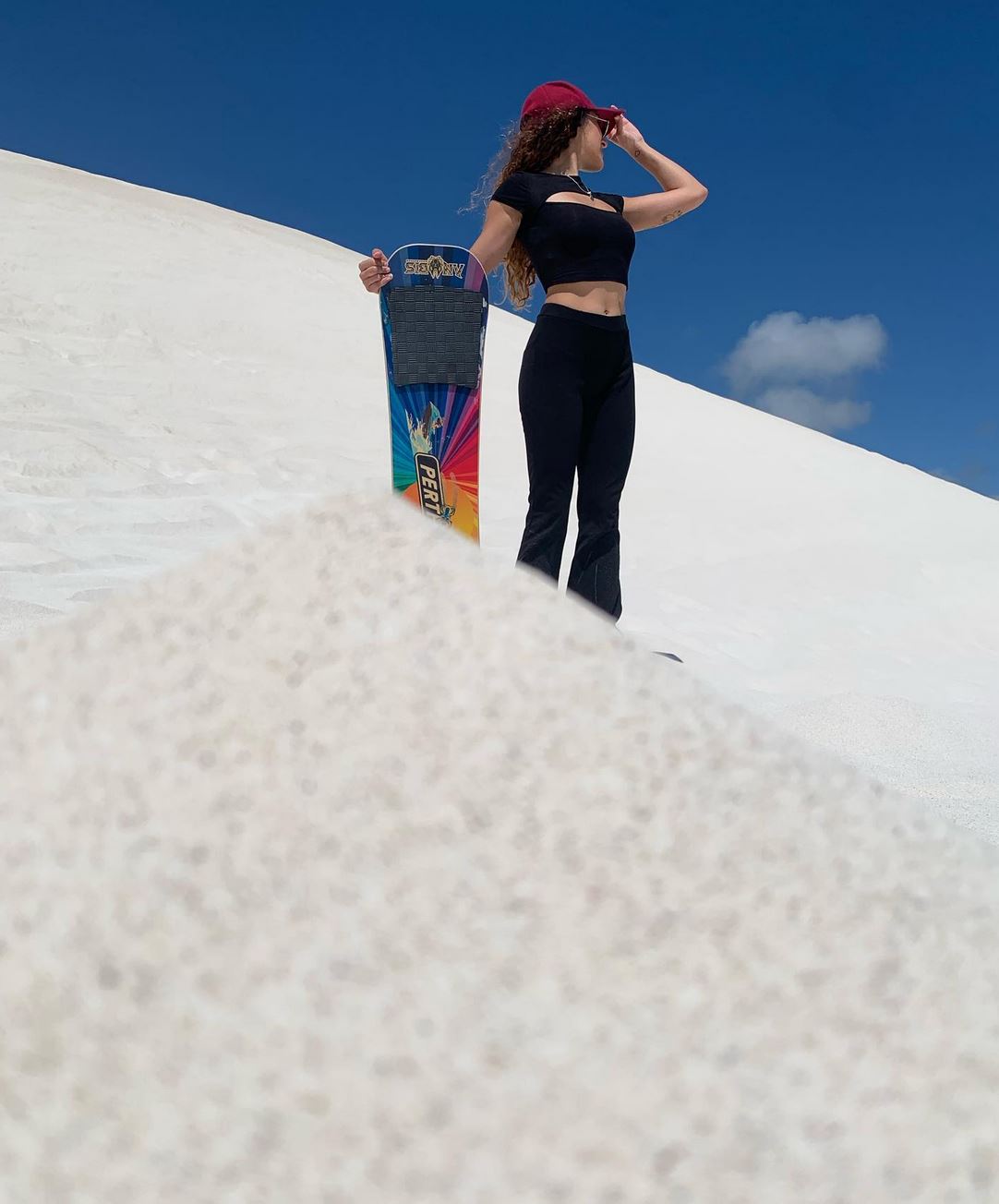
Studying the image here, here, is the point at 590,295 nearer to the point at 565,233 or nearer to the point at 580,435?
the point at 565,233

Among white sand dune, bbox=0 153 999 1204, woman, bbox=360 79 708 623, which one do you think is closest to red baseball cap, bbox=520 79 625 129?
woman, bbox=360 79 708 623

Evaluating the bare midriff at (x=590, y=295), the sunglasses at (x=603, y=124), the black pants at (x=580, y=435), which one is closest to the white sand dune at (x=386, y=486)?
the black pants at (x=580, y=435)

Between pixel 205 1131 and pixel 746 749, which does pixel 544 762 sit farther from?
pixel 205 1131

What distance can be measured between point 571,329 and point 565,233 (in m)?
0.27

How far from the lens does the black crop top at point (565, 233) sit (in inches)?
106

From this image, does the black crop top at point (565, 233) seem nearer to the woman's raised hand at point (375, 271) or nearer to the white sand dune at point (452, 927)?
the woman's raised hand at point (375, 271)

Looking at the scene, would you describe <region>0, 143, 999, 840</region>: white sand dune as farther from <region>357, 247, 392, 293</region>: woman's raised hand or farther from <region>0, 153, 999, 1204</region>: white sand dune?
<region>357, 247, 392, 293</region>: woman's raised hand

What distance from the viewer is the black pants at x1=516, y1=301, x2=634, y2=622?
8.85 ft

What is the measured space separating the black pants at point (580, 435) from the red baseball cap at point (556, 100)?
24.9 inches

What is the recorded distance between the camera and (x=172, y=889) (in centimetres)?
99

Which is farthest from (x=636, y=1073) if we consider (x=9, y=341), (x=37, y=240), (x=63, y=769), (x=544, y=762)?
(x=37, y=240)

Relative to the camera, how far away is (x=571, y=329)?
2691mm

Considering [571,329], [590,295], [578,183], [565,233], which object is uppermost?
[578,183]

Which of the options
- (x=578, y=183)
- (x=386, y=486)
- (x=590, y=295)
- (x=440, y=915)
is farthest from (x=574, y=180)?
(x=440, y=915)
